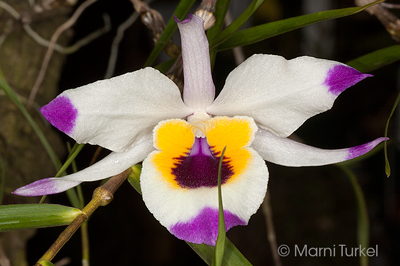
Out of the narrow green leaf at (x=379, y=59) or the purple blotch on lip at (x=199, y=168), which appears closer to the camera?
the purple blotch on lip at (x=199, y=168)

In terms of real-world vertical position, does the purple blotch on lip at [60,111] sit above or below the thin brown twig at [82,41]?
above

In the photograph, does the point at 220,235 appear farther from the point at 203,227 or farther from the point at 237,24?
the point at 237,24

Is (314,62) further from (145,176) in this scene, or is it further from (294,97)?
(145,176)

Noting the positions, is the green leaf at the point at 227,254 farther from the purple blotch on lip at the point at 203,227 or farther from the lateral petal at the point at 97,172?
the lateral petal at the point at 97,172

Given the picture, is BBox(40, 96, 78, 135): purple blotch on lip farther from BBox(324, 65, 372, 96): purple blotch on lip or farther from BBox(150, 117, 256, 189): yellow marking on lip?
BBox(324, 65, 372, 96): purple blotch on lip

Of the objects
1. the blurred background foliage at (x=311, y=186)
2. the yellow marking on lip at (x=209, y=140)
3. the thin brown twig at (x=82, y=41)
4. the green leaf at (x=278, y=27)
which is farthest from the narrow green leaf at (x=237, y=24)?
the blurred background foliage at (x=311, y=186)

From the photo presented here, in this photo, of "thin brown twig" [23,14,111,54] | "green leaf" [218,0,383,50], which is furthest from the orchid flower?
"thin brown twig" [23,14,111,54]

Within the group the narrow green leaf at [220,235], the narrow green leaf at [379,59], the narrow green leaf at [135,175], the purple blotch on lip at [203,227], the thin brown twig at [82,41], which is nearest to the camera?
the narrow green leaf at [220,235]
